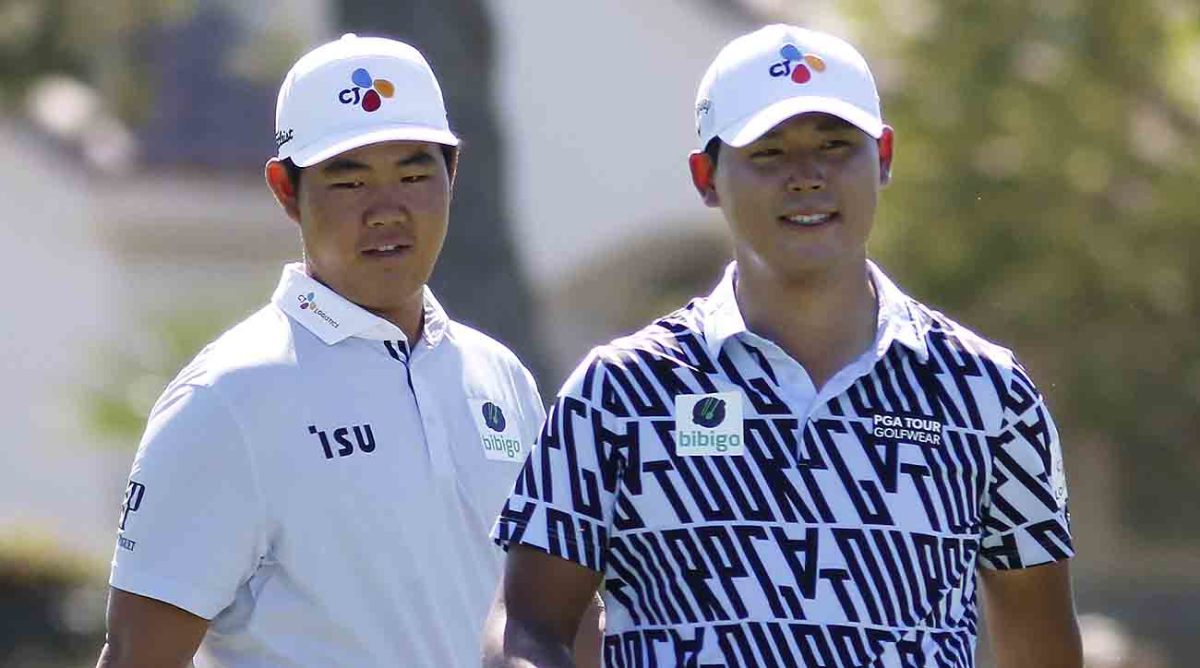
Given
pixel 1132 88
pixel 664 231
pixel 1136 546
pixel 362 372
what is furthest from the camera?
pixel 664 231

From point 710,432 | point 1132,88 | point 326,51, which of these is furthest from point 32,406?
point 710,432

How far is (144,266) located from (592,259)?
365cm

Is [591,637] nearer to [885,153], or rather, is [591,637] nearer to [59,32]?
Result: [885,153]

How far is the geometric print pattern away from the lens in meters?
3.15

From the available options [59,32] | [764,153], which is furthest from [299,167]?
[59,32]

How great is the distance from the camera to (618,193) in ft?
60.6

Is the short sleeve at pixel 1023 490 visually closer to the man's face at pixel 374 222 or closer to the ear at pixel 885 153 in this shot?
the ear at pixel 885 153

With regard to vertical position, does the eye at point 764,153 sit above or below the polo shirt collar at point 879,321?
above

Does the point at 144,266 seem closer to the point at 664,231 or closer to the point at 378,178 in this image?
the point at 664,231

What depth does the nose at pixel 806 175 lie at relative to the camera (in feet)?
10.9

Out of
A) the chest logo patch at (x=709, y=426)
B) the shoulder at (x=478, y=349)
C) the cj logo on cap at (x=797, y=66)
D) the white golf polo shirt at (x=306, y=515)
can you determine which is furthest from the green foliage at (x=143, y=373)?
the chest logo patch at (x=709, y=426)

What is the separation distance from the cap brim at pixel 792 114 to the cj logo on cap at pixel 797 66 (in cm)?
5

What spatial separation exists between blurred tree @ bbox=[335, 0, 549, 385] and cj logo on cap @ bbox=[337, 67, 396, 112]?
5.34m

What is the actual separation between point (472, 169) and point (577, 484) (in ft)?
21.9
